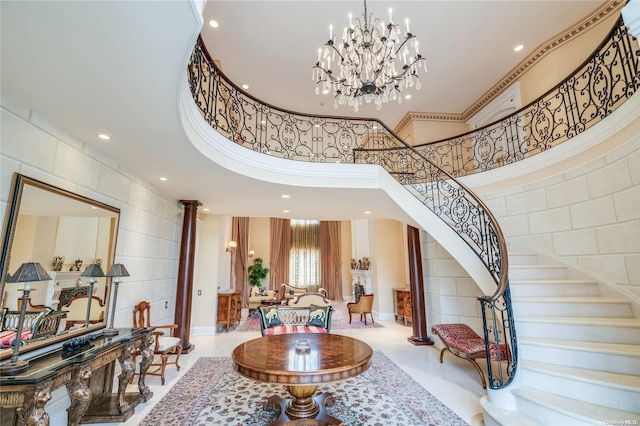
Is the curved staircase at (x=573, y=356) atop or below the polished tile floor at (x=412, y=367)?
atop

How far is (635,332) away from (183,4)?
445cm

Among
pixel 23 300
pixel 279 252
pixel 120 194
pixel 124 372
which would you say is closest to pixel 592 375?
pixel 124 372

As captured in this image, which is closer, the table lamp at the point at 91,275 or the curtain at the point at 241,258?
the table lamp at the point at 91,275

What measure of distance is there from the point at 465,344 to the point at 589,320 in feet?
4.63

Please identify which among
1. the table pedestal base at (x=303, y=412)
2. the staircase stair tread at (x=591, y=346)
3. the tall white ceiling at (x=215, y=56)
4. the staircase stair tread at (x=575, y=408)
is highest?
the tall white ceiling at (x=215, y=56)

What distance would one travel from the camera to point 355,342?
10.8 ft

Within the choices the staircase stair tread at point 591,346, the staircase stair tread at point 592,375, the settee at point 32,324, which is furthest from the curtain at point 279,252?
the staircase stair tread at point 592,375

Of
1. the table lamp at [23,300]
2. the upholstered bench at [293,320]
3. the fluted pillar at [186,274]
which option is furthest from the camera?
the fluted pillar at [186,274]

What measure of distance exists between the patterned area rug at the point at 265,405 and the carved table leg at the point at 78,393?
0.79 m

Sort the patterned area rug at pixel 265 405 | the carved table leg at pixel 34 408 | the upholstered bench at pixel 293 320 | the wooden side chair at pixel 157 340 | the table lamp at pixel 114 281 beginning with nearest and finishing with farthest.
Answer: the carved table leg at pixel 34 408
the patterned area rug at pixel 265 405
the table lamp at pixel 114 281
the wooden side chair at pixel 157 340
the upholstered bench at pixel 293 320

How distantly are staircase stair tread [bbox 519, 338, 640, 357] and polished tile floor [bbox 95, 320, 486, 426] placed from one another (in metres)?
0.98

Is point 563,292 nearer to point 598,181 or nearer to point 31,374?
point 598,181

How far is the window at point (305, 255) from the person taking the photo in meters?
13.8

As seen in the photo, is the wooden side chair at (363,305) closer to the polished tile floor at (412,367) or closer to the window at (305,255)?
the polished tile floor at (412,367)
